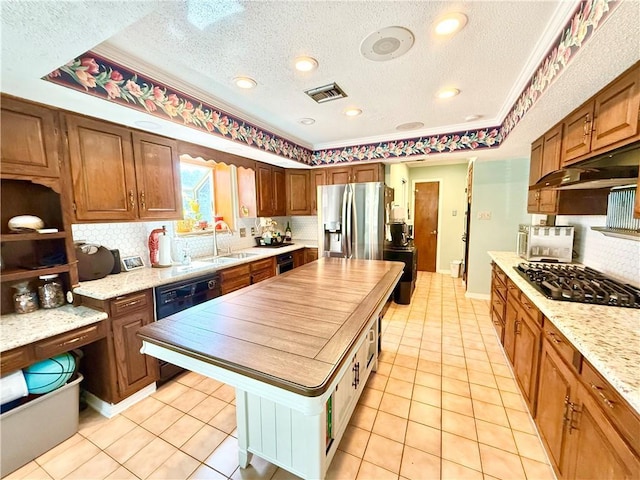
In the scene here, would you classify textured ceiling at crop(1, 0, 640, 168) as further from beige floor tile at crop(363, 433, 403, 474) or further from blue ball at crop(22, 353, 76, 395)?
beige floor tile at crop(363, 433, 403, 474)

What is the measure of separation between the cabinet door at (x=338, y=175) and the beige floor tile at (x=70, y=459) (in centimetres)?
378

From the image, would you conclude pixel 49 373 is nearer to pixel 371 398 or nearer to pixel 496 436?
pixel 371 398

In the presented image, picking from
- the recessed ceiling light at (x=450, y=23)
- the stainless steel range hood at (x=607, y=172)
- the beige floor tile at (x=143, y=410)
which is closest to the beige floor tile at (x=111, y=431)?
the beige floor tile at (x=143, y=410)

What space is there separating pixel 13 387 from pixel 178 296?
0.98m

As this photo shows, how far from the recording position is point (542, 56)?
1.59 m

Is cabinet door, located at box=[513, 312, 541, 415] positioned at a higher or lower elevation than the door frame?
lower

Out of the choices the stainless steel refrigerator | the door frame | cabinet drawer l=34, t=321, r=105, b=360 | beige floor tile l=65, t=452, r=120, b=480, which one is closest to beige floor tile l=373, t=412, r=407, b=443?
beige floor tile l=65, t=452, r=120, b=480

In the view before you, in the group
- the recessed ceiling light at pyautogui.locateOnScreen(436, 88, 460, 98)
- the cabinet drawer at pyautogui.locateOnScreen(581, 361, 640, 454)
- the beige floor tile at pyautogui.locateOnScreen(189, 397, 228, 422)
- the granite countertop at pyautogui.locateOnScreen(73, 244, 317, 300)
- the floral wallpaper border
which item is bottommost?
the beige floor tile at pyautogui.locateOnScreen(189, 397, 228, 422)

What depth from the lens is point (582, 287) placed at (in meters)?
1.62

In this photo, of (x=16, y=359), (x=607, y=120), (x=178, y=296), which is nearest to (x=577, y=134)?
(x=607, y=120)

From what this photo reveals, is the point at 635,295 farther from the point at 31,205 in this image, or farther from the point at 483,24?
the point at 31,205

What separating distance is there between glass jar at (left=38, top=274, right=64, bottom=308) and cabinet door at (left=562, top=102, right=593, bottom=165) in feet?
12.1

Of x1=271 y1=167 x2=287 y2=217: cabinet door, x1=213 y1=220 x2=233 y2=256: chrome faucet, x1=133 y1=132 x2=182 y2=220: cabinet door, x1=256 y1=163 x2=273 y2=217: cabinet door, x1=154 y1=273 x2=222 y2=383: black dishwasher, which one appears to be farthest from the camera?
x1=271 y1=167 x2=287 y2=217: cabinet door

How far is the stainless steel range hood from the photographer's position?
1.35 m
